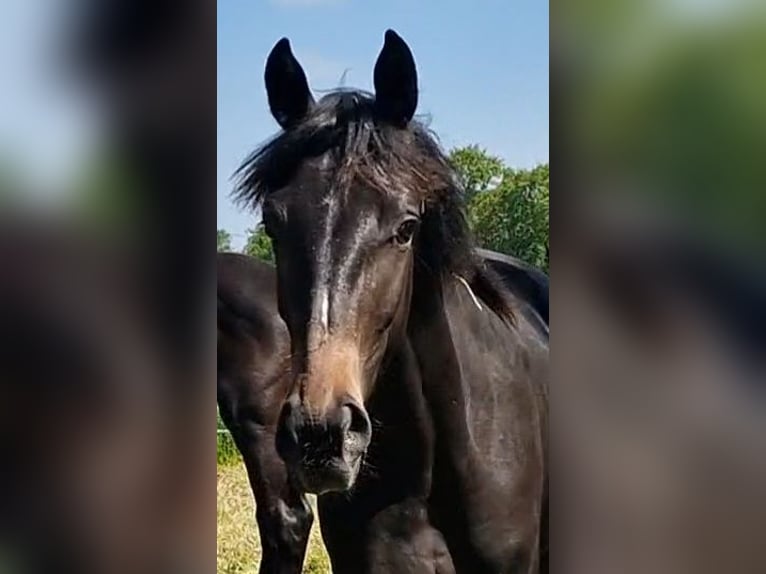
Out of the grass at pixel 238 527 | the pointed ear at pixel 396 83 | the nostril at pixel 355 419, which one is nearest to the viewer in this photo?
the nostril at pixel 355 419

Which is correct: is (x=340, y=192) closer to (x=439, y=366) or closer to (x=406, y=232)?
(x=406, y=232)

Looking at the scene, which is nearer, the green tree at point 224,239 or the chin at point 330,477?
the chin at point 330,477

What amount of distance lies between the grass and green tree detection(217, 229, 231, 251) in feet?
1.23

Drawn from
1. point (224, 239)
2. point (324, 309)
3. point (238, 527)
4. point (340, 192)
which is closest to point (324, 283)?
point (324, 309)

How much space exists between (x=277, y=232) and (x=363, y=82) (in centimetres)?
31

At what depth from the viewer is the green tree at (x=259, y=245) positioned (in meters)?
1.78

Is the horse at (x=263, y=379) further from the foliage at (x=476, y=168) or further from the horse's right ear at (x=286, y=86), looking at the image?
the horse's right ear at (x=286, y=86)

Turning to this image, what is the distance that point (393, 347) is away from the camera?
174cm

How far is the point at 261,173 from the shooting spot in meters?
1.76

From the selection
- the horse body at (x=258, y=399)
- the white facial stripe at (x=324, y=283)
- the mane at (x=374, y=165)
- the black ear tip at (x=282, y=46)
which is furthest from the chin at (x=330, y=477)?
the black ear tip at (x=282, y=46)

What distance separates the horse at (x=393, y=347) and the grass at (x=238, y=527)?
0.12 ft
